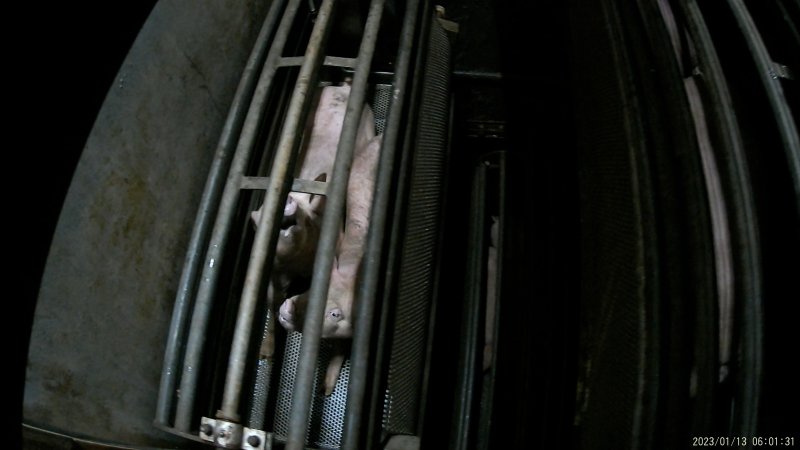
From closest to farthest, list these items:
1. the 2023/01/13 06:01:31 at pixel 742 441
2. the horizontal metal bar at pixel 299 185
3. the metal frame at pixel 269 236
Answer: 1. the 2023/01/13 06:01:31 at pixel 742 441
2. the metal frame at pixel 269 236
3. the horizontal metal bar at pixel 299 185

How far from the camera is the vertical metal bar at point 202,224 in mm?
883

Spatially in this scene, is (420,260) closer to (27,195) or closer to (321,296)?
(321,296)

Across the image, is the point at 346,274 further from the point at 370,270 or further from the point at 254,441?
the point at 254,441

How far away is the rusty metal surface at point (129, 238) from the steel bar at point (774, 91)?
3.78ft

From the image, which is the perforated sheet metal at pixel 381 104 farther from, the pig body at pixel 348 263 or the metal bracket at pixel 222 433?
the metal bracket at pixel 222 433

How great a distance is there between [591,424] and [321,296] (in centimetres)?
55

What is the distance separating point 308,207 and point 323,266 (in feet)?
0.68

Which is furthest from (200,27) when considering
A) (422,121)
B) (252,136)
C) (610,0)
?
(610,0)

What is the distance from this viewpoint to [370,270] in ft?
2.70

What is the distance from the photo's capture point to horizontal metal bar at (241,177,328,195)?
896mm

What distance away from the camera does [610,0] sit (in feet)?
3.26

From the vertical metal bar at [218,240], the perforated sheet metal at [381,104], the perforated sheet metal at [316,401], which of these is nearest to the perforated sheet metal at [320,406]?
the perforated sheet metal at [316,401]

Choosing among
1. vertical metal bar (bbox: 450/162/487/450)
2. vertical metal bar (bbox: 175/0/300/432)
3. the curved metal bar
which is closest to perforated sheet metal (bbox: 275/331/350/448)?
vertical metal bar (bbox: 175/0/300/432)

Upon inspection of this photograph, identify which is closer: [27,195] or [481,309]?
[27,195]
